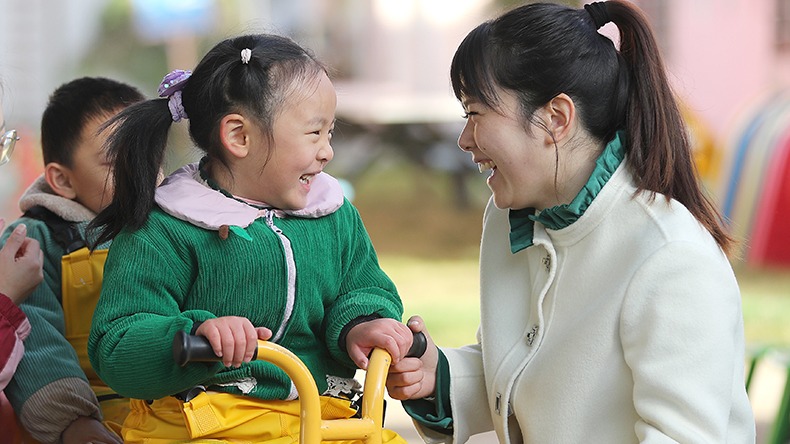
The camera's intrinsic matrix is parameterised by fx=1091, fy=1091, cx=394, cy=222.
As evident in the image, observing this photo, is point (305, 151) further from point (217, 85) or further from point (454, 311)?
point (454, 311)

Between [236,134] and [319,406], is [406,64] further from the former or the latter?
[319,406]

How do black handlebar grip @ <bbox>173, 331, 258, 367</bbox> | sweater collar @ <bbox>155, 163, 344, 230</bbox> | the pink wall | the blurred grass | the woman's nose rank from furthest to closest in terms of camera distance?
the pink wall → the blurred grass → the woman's nose → sweater collar @ <bbox>155, 163, 344, 230</bbox> → black handlebar grip @ <bbox>173, 331, 258, 367</bbox>

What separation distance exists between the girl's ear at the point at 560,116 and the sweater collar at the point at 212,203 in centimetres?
42

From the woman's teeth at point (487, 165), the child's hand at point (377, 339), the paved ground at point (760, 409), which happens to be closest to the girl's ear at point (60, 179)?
the child's hand at point (377, 339)

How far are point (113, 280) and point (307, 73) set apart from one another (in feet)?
1.65

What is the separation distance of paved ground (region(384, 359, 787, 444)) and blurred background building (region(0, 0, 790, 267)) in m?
2.06

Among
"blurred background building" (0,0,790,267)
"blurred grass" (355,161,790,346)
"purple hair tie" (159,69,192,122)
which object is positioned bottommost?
"blurred grass" (355,161,790,346)

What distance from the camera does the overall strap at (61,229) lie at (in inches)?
92.4

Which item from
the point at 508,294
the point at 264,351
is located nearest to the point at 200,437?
the point at 264,351

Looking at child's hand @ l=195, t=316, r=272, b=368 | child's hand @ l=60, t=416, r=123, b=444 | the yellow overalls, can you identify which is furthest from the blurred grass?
child's hand @ l=195, t=316, r=272, b=368

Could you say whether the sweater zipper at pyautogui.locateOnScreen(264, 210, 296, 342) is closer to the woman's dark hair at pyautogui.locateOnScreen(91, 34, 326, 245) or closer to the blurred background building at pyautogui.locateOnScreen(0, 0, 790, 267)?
the woman's dark hair at pyautogui.locateOnScreen(91, 34, 326, 245)

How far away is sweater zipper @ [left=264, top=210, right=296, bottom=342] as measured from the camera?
196 cm

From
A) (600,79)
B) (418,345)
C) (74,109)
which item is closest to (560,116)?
(600,79)

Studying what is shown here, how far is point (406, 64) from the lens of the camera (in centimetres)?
1205
